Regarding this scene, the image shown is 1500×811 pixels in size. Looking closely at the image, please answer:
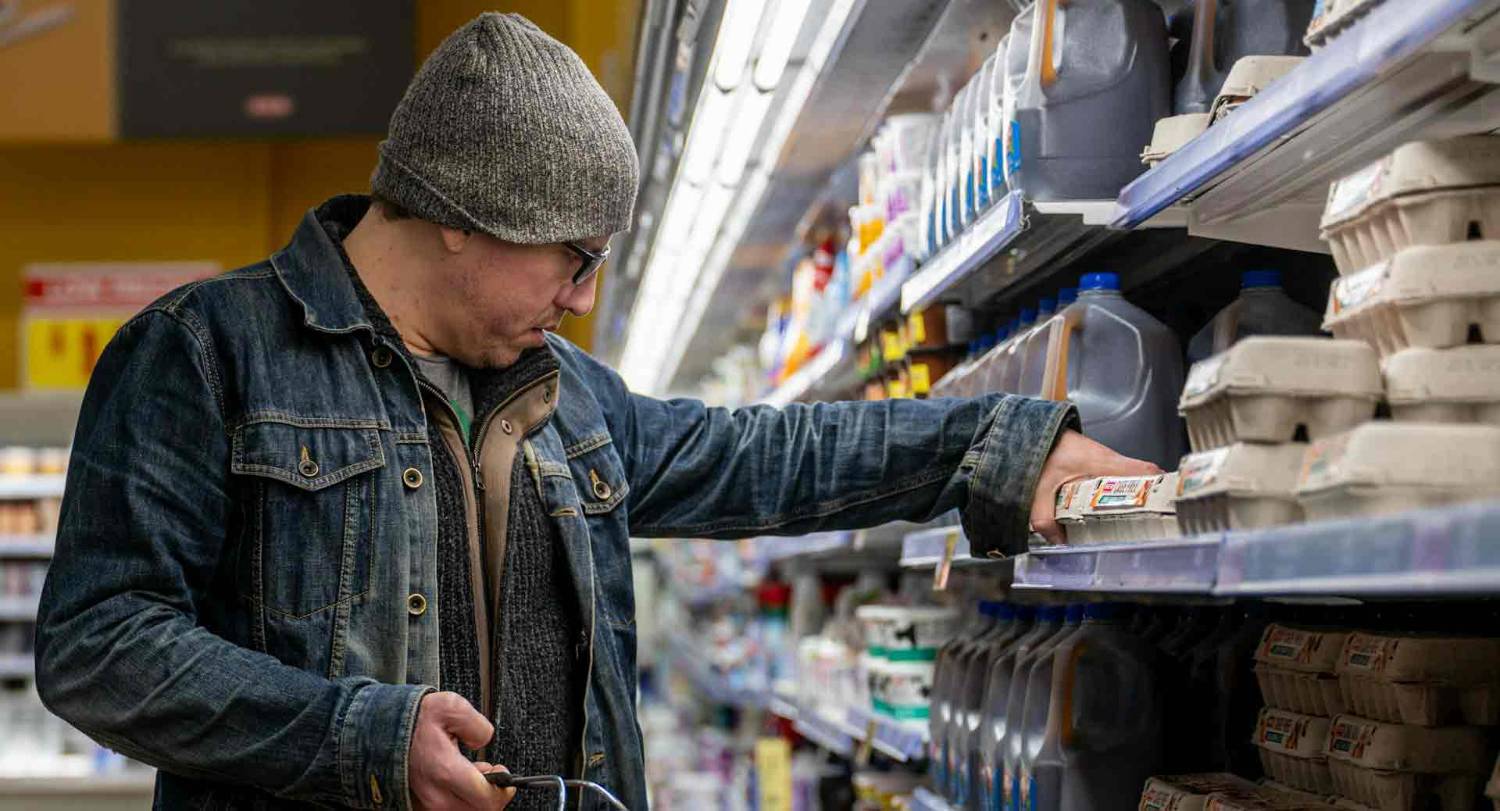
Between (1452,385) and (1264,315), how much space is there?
2.36ft

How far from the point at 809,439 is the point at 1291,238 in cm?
81

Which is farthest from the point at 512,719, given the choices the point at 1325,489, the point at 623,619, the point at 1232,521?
the point at 1325,489

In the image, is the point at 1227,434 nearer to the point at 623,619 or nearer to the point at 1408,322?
the point at 1408,322

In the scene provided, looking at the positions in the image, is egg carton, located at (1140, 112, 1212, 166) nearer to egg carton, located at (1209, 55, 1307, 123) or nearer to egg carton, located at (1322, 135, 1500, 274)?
egg carton, located at (1209, 55, 1307, 123)

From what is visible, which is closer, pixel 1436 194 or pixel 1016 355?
pixel 1436 194

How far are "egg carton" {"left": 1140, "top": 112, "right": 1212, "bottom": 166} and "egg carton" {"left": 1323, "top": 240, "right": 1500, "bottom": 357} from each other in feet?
1.93

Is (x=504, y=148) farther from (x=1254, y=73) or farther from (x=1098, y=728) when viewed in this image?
(x=1098, y=728)

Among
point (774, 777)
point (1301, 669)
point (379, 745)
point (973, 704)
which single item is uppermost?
point (1301, 669)

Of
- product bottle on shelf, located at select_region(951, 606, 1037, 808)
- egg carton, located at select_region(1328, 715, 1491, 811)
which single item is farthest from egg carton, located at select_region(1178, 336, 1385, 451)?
product bottle on shelf, located at select_region(951, 606, 1037, 808)

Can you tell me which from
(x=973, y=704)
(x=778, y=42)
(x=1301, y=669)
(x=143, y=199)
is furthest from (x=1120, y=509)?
(x=143, y=199)

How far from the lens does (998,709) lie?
2.83 m

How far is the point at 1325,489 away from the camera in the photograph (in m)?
1.32

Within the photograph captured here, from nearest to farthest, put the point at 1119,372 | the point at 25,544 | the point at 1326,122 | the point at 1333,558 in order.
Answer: the point at 1333,558, the point at 1326,122, the point at 1119,372, the point at 25,544

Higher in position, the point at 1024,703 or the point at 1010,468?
the point at 1010,468
